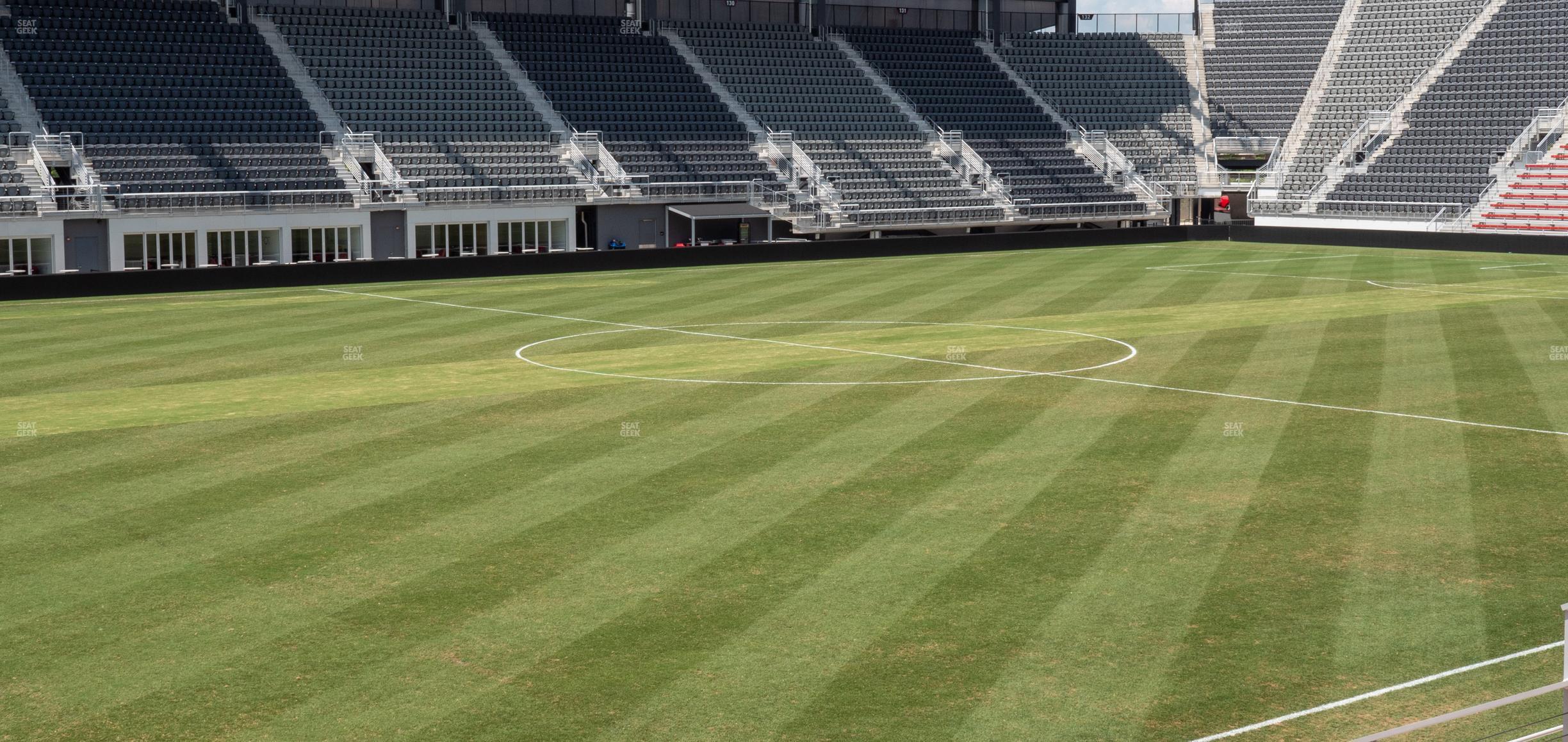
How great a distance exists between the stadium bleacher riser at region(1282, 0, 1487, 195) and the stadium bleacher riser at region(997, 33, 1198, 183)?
5.13 metres

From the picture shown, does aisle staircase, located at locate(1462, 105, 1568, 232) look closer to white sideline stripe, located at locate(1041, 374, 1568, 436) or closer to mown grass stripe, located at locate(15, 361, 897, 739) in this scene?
white sideline stripe, located at locate(1041, 374, 1568, 436)

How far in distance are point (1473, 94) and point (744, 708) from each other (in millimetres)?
57449

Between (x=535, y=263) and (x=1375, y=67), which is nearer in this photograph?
(x=535, y=263)

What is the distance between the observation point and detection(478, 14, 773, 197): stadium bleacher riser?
5247cm

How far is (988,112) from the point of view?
210 feet

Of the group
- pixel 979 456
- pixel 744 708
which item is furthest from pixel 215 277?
pixel 744 708

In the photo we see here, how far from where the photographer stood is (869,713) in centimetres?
895

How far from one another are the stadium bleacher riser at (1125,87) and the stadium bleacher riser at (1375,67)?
513cm

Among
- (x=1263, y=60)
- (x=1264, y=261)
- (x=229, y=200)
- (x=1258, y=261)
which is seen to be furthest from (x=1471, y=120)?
(x=229, y=200)

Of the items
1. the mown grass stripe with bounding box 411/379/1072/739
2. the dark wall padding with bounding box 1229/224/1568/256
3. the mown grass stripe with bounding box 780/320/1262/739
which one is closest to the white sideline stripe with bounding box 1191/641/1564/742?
the mown grass stripe with bounding box 780/320/1262/739

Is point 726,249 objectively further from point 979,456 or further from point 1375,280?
point 979,456

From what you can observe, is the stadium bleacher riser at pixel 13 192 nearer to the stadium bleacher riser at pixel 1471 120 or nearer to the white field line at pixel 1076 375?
the white field line at pixel 1076 375

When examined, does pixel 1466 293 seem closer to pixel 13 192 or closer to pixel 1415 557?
pixel 1415 557

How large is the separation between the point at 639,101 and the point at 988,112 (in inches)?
634
